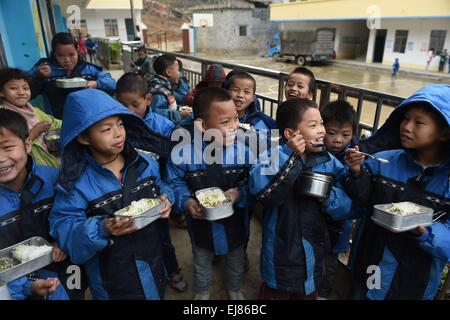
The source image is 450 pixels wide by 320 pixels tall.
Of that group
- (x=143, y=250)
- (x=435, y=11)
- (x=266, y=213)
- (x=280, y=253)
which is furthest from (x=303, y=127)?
(x=435, y=11)

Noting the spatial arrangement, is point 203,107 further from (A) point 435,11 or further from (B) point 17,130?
(A) point 435,11

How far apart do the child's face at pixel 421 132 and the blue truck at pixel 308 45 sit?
26.2 metres

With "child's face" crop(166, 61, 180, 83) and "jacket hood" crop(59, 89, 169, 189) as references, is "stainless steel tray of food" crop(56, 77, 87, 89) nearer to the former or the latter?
"child's face" crop(166, 61, 180, 83)

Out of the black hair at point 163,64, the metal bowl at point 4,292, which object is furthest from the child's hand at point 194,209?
the black hair at point 163,64

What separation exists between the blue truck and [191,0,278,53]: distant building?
377 inches

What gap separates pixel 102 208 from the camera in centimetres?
178

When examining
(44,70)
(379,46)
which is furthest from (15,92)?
(379,46)

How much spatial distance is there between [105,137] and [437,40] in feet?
80.8

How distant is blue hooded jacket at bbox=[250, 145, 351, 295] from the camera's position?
6.43 feet

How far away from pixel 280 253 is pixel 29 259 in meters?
1.40

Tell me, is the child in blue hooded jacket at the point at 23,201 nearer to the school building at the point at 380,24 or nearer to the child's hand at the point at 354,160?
the child's hand at the point at 354,160

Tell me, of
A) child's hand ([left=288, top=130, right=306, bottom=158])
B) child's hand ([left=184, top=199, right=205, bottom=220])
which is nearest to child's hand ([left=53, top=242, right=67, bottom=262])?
child's hand ([left=184, top=199, right=205, bottom=220])

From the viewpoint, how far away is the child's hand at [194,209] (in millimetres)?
1881

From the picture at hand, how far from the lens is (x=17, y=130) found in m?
1.74
